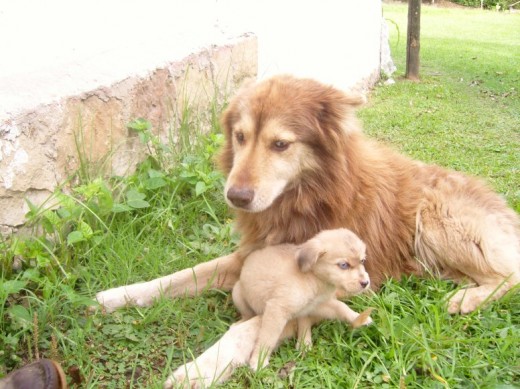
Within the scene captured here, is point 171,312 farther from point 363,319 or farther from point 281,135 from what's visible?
point 281,135

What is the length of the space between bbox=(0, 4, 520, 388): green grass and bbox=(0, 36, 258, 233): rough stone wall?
0.43 ft

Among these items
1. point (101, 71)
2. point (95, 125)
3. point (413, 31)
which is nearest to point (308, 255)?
point (95, 125)

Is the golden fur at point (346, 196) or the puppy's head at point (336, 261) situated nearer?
the puppy's head at point (336, 261)

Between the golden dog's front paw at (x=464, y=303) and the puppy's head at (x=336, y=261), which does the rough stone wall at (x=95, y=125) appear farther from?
the golden dog's front paw at (x=464, y=303)

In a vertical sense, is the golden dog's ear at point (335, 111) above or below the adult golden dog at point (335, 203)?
above

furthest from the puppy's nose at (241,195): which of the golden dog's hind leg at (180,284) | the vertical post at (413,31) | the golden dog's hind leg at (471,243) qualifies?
the vertical post at (413,31)

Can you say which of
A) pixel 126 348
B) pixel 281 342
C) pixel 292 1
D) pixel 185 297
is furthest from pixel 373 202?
pixel 292 1

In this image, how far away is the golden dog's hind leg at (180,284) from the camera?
124 inches

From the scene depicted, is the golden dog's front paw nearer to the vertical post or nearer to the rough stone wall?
the rough stone wall

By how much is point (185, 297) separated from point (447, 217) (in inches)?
65.1

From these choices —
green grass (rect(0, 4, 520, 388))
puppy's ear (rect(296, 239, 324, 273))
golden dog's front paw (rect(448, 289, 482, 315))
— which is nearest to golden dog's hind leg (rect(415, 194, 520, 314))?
golden dog's front paw (rect(448, 289, 482, 315))

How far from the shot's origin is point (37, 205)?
335 cm

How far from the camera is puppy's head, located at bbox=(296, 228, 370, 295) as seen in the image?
2662 millimetres

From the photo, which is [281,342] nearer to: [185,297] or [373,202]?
[185,297]
